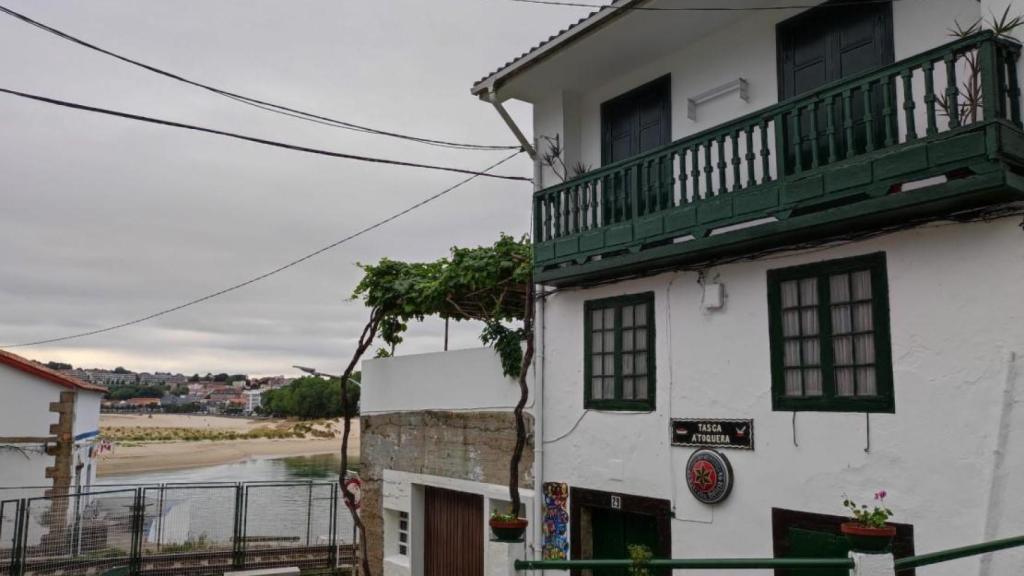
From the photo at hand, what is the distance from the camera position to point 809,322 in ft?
25.1

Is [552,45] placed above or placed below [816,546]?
above

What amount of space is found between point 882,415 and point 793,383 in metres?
0.99

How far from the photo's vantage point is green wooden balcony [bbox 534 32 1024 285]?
Result: 19.8 ft

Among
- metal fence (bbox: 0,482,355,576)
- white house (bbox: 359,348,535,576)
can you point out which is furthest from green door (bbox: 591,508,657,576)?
metal fence (bbox: 0,482,355,576)

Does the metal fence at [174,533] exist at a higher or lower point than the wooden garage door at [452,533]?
lower

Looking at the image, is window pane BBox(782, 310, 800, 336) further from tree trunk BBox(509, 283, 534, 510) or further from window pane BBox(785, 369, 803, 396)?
tree trunk BBox(509, 283, 534, 510)

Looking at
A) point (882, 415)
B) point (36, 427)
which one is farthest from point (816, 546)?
point (36, 427)

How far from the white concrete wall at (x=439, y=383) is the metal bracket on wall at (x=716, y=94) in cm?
461

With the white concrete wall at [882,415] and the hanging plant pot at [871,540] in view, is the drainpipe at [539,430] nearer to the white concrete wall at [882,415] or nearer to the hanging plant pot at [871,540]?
the white concrete wall at [882,415]

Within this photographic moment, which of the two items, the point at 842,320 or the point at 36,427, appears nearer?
the point at 842,320

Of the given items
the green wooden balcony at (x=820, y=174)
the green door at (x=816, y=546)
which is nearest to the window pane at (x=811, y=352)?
the green wooden balcony at (x=820, y=174)

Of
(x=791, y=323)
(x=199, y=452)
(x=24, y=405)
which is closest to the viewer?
(x=791, y=323)

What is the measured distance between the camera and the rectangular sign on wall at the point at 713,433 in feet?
26.4

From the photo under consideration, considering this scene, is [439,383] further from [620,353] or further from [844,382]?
[844,382]
